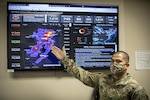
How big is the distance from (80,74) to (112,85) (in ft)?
1.27

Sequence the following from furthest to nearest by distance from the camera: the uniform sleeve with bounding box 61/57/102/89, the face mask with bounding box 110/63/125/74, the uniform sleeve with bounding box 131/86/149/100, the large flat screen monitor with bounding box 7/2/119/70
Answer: the large flat screen monitor with bounding box 7/2/119/70, the uniform sleeve with bounding box 61/57/102/89, the face mask with bounding box 110/63/125/74, the uniform sleeve with bounding box 131/86/149/100

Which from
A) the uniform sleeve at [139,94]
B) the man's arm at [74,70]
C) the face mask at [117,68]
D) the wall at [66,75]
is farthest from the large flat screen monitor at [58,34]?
the uniform sleeve at [139,94]

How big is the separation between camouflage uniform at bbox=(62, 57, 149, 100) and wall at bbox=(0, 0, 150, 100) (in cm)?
41

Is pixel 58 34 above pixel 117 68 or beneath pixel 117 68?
above

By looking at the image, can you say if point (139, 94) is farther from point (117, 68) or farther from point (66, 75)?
point (66, 75)

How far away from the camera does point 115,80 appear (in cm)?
254

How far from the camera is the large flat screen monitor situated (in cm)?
281

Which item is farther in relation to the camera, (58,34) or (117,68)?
(58,34)

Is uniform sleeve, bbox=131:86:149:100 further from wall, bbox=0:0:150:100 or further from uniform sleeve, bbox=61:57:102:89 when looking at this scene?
wall, bbox=0:0:150:100

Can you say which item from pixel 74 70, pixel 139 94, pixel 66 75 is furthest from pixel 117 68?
pixel 66 75

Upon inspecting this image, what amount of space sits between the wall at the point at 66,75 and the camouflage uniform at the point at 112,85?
1.33 feet

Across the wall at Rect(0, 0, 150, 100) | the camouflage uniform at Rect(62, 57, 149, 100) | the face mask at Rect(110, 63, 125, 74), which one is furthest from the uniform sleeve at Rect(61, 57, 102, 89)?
the wall at Rect(0, 0, 150, 100)

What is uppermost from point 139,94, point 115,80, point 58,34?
point 58,34

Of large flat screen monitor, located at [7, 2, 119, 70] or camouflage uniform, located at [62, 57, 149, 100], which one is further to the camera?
large flat screen monitor, located at [7, 2, 119, 70]
